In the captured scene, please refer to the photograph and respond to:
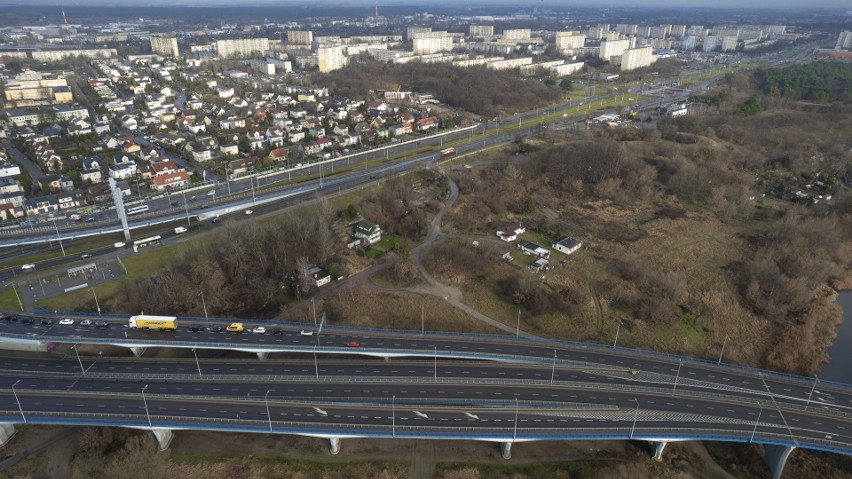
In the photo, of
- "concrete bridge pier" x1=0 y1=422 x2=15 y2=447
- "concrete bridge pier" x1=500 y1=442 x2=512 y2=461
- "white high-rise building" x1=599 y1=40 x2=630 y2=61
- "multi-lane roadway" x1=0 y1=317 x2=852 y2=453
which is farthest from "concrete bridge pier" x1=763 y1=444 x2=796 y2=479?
"white high-rise building" x1=599 y1=40 x2=630 y2=61

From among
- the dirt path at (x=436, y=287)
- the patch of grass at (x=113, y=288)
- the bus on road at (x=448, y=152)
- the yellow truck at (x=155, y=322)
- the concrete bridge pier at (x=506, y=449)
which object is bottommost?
the concrete bridge pier at (x=506, y=449)

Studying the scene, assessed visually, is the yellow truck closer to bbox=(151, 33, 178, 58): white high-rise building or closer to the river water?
the river water

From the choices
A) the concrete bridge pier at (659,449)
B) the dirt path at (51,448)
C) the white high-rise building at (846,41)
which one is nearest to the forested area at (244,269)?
the dirt path at (51,448)

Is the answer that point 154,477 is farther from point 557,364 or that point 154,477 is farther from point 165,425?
point 557,364

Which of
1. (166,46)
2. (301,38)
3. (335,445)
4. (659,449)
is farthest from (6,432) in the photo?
(301,38)

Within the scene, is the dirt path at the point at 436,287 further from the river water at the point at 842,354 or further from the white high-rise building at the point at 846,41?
the white high-rise building at the point at 846,41

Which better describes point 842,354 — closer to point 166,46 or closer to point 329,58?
point 329,58

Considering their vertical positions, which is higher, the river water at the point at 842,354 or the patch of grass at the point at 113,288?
the patch of grass at the point at 113,288
